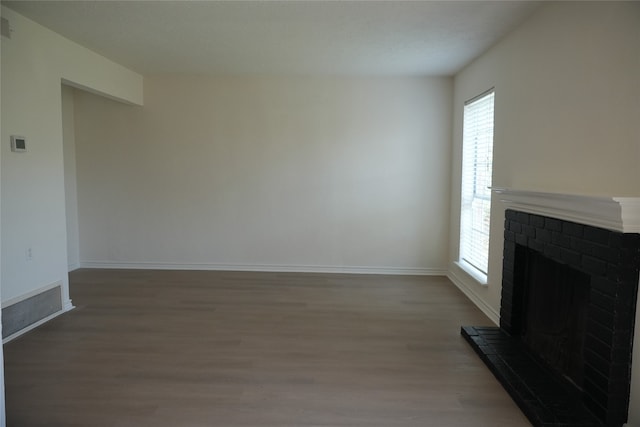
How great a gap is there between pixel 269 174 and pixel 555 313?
3.83 meters

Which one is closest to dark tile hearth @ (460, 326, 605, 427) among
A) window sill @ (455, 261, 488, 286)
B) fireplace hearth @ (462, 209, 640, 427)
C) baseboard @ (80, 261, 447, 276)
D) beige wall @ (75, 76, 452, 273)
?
fireplace hearth @ (462, 209, 640, 427)

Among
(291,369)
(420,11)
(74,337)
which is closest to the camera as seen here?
(291,369)

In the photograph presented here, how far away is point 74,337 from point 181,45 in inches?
114

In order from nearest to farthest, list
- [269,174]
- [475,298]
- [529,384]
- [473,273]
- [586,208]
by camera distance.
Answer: [586,208]
[529,384]
[475,298]
[473,273]
[269,174]

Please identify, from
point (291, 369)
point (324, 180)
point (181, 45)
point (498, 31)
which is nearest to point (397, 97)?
point (324, 180)

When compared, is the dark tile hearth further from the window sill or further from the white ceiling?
the white ceiling

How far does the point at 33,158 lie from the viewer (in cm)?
356

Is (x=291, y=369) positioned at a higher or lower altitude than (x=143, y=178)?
lower

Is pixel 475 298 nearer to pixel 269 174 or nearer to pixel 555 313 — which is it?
pixel 555 313

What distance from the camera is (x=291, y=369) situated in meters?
2.88

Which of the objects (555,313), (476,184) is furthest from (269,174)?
(555,313)

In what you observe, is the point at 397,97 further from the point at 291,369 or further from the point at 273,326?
the point at 291,369

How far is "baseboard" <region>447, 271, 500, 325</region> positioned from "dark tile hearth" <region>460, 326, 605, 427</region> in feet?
1.48

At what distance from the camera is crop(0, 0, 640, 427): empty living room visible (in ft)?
7.72
